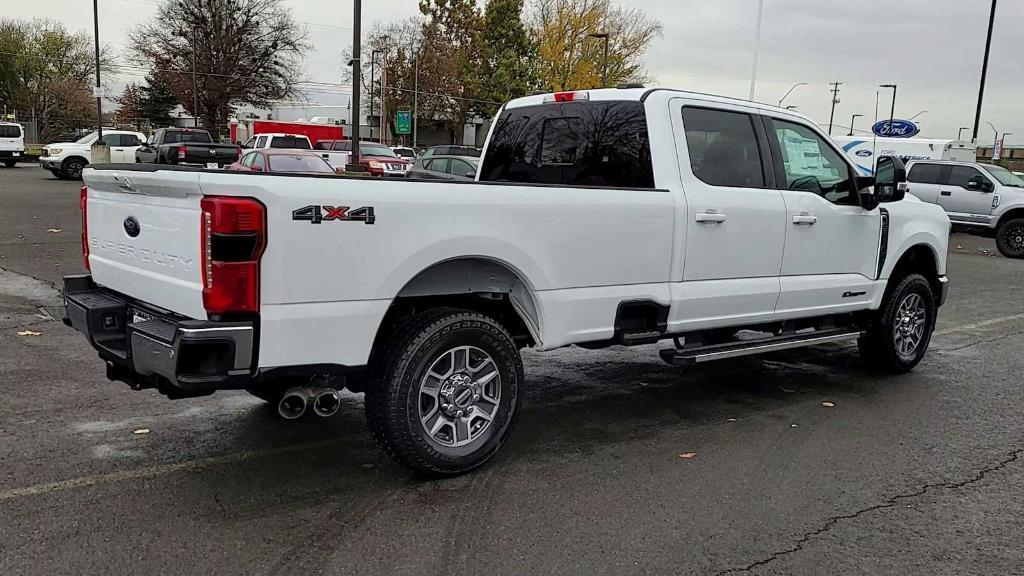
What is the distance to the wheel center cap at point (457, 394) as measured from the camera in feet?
13.9

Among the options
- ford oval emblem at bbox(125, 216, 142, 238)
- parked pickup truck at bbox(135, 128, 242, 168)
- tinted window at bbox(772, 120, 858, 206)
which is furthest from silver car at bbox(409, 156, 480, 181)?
ford oval emblem at bbox(125, 216, 142, 238)

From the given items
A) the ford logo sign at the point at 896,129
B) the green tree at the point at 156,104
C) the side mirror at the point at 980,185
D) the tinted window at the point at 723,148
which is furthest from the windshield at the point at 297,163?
the green tree at the point at 156,104

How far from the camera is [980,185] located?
1898 centimetres

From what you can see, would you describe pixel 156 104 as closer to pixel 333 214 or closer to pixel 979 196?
pixel 979 196

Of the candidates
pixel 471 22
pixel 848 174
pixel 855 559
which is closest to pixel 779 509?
pixel 855 559

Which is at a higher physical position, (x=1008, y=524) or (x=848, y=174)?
(x=848, y=174)

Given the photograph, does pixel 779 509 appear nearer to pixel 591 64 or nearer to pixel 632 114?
pixel 632 114

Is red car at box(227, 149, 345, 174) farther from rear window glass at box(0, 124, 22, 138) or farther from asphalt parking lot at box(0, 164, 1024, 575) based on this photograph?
rear window glass at box(0, 124, 22, 138)

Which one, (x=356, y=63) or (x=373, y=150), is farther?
(x=373, y=150)

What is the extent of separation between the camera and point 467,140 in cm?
7362

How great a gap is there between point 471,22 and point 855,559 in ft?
219

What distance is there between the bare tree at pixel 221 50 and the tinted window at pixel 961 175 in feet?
156

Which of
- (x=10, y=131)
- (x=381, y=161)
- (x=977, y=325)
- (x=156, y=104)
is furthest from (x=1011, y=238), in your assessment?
(x=156, y=104)

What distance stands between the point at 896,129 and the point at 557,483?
33.7m
